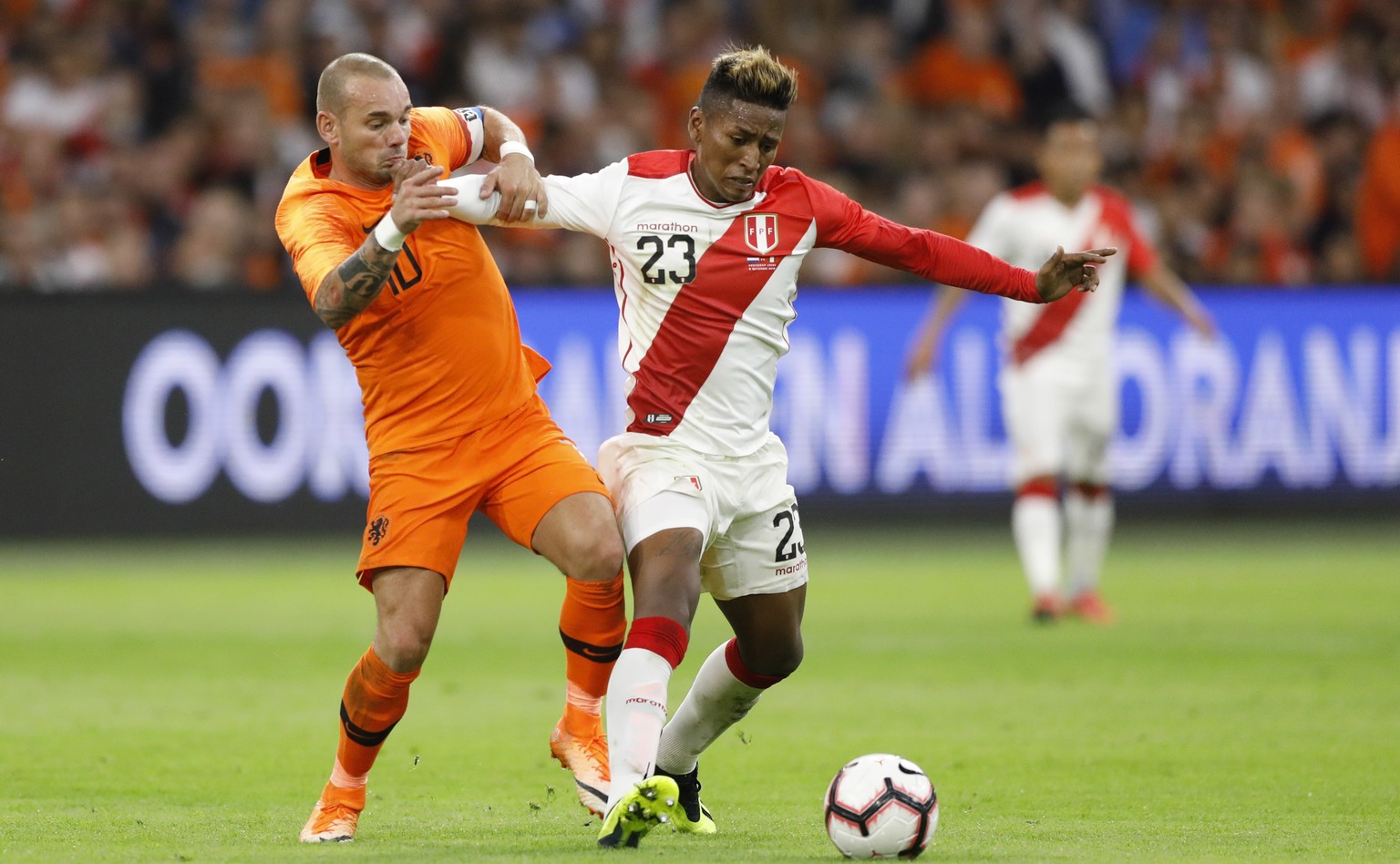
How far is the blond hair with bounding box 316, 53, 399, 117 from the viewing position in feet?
18.2

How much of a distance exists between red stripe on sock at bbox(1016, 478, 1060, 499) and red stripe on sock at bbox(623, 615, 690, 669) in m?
6.06

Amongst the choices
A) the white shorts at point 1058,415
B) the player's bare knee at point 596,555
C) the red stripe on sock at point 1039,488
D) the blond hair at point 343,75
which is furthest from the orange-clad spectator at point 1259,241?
the blond hair at point 343,75

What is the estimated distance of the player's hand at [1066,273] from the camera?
5660mm

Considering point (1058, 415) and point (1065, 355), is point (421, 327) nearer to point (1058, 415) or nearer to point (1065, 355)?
point (1058, 415)

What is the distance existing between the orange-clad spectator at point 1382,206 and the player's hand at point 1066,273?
1148 centimetres

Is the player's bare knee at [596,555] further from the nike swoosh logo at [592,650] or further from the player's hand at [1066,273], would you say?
the player's hand at [1066,273]

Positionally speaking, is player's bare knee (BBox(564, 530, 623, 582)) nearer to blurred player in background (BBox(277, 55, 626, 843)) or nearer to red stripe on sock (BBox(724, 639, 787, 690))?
blurred player in background (BBox(277, 55, 626, 843))

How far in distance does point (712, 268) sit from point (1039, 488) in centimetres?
572

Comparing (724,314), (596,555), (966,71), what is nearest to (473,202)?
(724,314)

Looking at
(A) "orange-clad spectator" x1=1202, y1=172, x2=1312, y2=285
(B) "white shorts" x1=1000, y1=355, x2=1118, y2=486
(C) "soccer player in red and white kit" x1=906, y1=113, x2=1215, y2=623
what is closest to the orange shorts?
(C) "soccer player in red and white kit" x1=906, y1=113, x2=1215, y2=623

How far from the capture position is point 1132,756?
6883mm

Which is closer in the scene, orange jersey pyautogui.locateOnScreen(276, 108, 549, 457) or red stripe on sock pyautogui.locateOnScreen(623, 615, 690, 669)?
red stripe on sock pyautogui.locateOnScreen(623, 615, 690, 669)

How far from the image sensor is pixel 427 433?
18.8ft

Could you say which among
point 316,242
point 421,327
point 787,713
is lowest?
point 787,713
